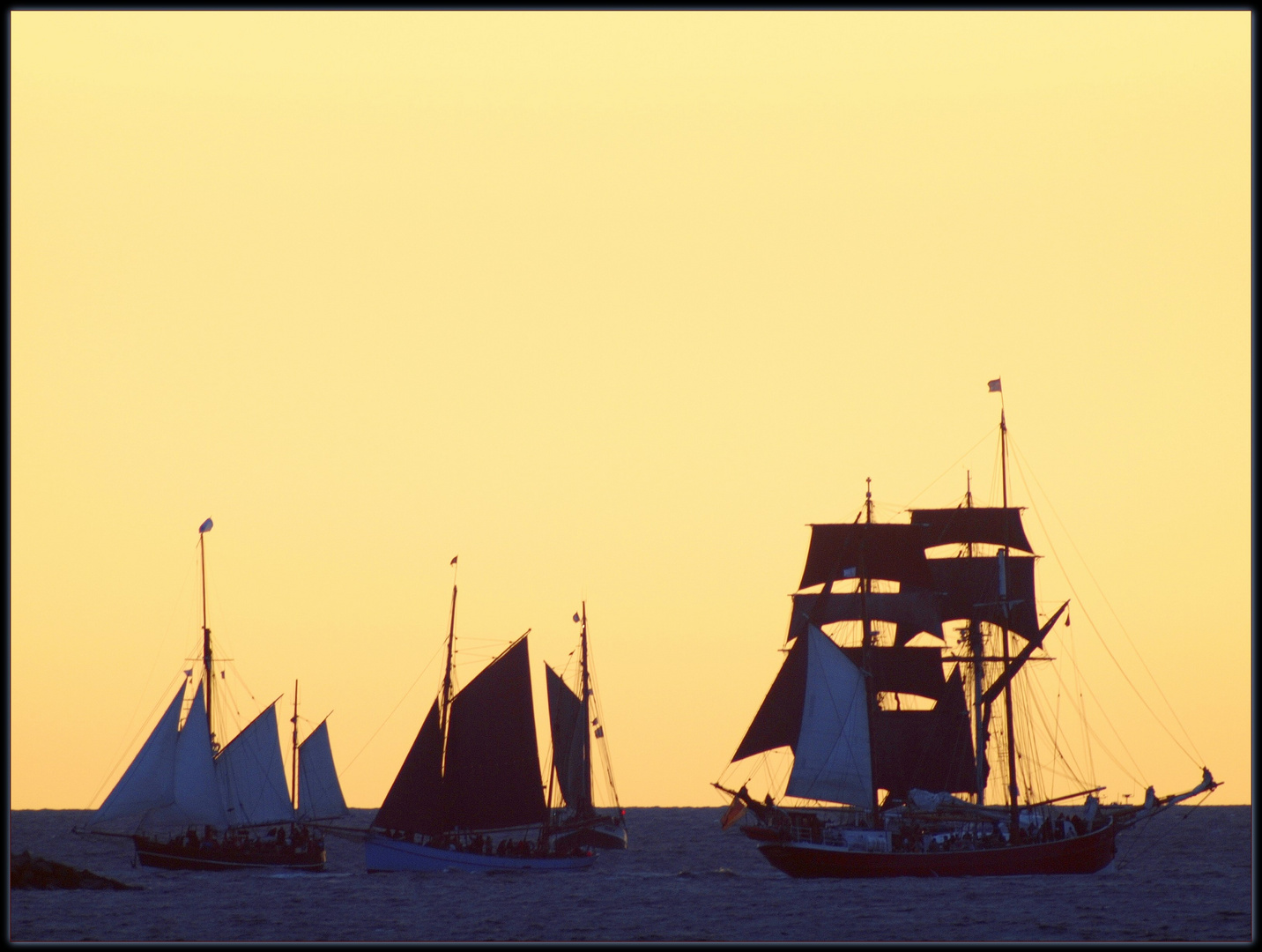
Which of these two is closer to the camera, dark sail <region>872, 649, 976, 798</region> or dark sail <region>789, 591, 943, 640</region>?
dark sail <region>872, 649, 976, 798</region>

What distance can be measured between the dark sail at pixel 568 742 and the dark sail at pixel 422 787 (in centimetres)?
1813

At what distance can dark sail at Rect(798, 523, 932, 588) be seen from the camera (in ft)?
366

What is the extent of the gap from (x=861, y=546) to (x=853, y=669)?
9686mm

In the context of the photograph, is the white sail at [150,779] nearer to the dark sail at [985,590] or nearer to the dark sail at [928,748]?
the dark sail at [928,748]

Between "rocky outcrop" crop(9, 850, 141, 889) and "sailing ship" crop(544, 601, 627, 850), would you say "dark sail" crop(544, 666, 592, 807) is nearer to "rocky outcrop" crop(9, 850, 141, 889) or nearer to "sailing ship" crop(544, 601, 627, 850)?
"sailing ship" crop(544, 601, 627, 850)

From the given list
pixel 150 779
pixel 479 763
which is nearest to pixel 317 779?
pixel 150 779

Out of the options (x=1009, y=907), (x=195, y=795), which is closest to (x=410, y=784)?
(x=195, y=795)

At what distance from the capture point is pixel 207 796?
4149 inches

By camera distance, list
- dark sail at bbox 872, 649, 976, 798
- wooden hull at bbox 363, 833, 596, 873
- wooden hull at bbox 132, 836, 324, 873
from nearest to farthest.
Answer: wooden hull at bbox 363, 833, 596, 873 < wooden hull at bbox 132, 836, 324, 873 < dark sail at bbox 872, 649, 976, 798

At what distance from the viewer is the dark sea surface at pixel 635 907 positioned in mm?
77062

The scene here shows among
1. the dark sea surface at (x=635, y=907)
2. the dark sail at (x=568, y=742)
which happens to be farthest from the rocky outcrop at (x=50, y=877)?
the dark sail at (x=568, y=742)

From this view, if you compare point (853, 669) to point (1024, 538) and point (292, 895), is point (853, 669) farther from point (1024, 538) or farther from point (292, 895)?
point (292, 895)

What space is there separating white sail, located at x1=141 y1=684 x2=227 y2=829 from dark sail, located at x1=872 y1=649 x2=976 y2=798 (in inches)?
1317

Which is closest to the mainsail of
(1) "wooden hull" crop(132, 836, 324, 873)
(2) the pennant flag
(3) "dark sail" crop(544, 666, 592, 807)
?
(1) "wooden hull" crop(132, 836, 324, 873)
